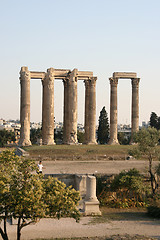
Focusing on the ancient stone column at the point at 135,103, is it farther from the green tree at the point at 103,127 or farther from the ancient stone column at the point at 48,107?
the green tree at the point at 103,127

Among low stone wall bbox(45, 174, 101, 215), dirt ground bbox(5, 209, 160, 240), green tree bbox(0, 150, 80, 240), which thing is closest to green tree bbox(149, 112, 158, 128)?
low stone wall bbox(45, 174, 101, 215)

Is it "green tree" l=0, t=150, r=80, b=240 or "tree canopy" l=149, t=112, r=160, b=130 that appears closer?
"green tree" l=0, t=150, r=80, b=240

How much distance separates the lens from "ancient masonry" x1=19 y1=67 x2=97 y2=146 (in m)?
50.7

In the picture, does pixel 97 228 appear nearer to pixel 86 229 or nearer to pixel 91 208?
pixel 86 229

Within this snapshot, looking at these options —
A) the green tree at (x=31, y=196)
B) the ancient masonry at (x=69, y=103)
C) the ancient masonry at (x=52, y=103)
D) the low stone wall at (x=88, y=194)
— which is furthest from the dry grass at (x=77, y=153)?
the green tree at (x=31, y=196)

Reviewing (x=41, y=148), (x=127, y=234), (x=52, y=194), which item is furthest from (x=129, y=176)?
(x=41, y=148)

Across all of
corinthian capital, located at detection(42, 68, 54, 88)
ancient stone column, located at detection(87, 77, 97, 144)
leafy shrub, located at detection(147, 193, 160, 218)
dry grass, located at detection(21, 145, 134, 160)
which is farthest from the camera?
ancient stone column, located at detection(87, 77, 97, 144)

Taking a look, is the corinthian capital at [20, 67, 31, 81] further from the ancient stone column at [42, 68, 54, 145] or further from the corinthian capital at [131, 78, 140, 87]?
the corinthian capital at [131, 78, 140, 87]

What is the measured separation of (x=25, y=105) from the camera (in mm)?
50625

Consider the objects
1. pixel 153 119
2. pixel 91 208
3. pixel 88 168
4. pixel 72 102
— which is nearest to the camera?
pixel 91 208

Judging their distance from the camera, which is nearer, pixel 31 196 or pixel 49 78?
pixel 31 196

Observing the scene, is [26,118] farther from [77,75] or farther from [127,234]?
[127,234]

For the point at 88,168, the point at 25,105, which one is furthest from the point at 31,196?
the point at 25,105

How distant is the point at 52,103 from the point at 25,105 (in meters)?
3.91
